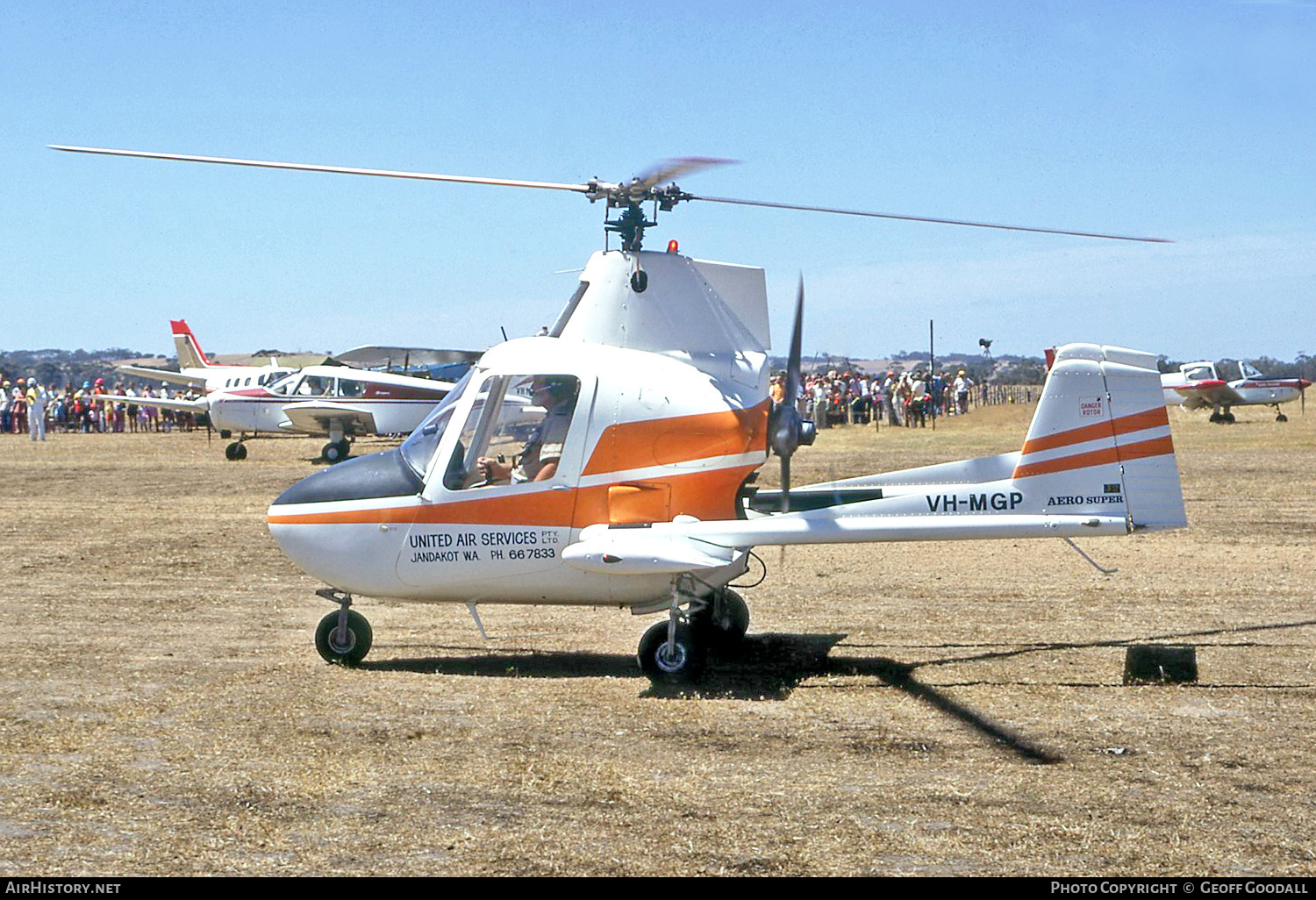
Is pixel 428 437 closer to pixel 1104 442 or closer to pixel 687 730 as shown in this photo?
pixel 687 730

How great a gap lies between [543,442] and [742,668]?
84.5 inches

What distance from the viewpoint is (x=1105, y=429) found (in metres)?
9.53

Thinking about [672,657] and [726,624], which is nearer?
[672,657]

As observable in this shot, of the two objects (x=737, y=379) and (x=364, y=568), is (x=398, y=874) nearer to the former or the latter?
(x=364, y=568)

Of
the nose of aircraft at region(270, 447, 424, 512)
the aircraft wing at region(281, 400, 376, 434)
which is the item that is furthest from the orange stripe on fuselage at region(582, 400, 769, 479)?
the aircraft wing at region(281, 400, 376, 434)

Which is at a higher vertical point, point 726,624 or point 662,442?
point 662,442

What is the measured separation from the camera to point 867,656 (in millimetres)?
10211

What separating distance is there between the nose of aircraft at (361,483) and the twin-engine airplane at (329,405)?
2084 centimetres

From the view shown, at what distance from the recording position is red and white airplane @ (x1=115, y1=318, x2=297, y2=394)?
35.7 m

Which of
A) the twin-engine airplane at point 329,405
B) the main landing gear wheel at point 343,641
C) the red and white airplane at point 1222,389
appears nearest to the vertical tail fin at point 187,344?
the twin-engine airplane at point 329,405

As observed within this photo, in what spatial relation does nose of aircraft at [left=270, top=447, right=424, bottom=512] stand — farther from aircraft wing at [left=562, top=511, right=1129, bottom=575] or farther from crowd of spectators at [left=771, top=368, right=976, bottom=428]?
crowd of spectators at [left=771, top=368, right=976, bottom=428]

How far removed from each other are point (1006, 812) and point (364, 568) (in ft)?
15.9

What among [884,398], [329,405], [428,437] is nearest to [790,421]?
[428,437]
